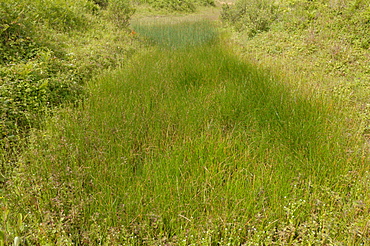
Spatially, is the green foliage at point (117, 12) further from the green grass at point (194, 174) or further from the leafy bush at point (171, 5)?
the leafy bush at point (171, 5)

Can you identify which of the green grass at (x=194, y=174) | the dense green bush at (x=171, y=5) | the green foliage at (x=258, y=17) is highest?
the dense green bush at (x=171, y=5)

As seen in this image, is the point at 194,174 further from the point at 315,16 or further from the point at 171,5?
the point at 171,5

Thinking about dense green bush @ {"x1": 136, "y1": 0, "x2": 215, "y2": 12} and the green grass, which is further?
dense green bush @ {"x1": 136, "y1": 0, "x2": 215, "y2": 12}

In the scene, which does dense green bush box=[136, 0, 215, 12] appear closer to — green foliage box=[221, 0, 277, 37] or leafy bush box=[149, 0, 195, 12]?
leafy bush box=[149, 0, 195, 12]

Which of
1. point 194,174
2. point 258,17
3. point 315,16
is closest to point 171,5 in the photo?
point 258,17

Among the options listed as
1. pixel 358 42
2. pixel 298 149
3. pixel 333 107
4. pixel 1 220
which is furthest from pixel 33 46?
pixel 358 42

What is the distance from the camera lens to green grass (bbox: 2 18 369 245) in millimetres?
1791

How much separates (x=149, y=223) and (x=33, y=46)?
409 cm

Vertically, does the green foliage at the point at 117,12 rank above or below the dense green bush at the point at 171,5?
below

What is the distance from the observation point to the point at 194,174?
2.20 m

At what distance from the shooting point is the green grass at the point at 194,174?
1.79m

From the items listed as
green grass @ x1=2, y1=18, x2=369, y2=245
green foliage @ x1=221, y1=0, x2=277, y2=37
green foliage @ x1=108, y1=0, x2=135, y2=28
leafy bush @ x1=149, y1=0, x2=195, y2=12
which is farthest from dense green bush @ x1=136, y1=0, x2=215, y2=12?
green grass @ x1=2, y1=18, x2=369, y2=245

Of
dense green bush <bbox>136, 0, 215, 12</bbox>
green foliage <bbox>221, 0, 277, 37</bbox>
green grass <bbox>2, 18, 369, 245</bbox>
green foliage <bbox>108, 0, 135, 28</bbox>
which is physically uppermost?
dense green bush <bbox>136, 0, 215, 12</bbox>

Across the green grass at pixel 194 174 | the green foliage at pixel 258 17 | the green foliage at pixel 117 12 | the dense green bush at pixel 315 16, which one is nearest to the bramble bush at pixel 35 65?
the green grass at pixel 194 174
